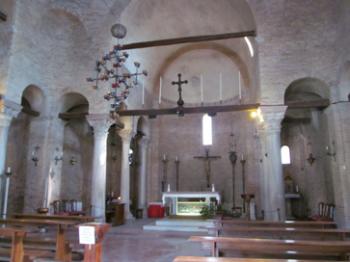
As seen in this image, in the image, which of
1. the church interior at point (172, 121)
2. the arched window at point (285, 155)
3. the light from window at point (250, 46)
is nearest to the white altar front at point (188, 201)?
the church interior at point (172, 121)

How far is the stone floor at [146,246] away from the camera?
273 inches

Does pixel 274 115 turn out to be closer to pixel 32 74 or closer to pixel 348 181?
pixel 348 181

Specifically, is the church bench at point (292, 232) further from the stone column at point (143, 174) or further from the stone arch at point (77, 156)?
the stone arch at point (77, 156)

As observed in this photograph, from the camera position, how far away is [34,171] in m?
13.1

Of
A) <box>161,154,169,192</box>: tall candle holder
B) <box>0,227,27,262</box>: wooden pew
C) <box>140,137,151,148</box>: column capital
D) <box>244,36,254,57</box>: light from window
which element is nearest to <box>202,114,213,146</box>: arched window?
<box>161,154,169,192</box>: tall candle holder

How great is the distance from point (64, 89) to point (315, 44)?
36.1 feet

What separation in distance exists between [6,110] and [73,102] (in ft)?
14.9

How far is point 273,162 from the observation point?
1144 cm

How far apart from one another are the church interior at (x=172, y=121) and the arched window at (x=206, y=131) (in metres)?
0.06

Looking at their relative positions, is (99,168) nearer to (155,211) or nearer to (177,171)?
(155,211)

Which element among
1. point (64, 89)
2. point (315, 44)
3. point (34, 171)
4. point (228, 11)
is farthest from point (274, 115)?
point (34, 171)

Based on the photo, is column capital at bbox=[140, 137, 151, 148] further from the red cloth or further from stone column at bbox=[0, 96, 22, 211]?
stone column at bbox=[0, 96, 22, 211]

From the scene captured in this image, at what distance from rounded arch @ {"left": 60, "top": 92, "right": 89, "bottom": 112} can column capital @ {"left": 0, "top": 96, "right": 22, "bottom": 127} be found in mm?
3032

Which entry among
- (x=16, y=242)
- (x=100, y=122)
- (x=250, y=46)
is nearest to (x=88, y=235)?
(x=16, y=242)
